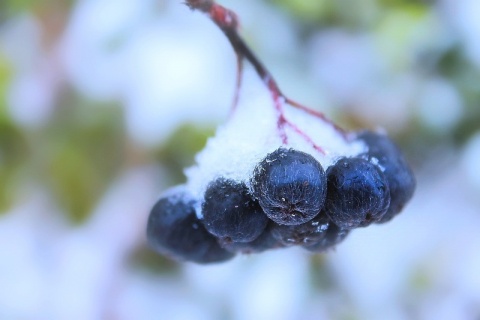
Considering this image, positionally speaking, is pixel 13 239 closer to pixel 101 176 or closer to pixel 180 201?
pixel 101 176

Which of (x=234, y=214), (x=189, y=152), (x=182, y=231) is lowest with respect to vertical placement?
(x=189, y=152)

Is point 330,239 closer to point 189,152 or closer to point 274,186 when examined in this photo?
point 274,186

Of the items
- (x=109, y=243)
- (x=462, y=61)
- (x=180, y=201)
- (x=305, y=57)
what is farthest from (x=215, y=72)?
(x=180, y=201)

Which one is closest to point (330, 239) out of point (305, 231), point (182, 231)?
point (305, 231)

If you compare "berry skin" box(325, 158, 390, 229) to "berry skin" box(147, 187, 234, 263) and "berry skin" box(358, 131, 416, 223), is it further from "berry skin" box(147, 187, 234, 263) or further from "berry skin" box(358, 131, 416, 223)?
"berry skin" box(147, 187, 234, 263)

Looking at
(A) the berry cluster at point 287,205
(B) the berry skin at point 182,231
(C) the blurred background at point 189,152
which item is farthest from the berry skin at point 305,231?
(C) the blurred background at point 189,152

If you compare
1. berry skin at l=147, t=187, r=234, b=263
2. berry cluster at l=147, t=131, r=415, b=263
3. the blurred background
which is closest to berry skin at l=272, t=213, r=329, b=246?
berry cluster at l=147, t=131, r=415, b=263

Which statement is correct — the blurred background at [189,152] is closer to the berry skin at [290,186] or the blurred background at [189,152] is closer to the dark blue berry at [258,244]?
the dark blue berry at [258,244]
